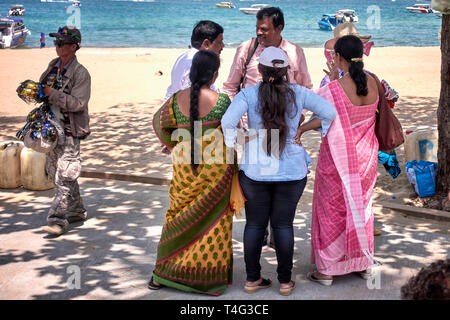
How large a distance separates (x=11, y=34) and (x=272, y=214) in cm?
3558

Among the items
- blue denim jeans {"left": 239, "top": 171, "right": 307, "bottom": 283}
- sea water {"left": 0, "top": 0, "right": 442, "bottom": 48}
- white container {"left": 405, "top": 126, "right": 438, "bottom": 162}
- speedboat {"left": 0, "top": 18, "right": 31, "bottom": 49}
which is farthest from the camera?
sea water {"left": 0, "top": 0, "right": 442, "bottom": 48}

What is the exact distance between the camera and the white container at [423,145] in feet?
25.7

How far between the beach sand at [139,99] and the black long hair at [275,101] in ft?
10.3

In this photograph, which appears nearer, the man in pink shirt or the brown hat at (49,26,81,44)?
the man in pink shirt

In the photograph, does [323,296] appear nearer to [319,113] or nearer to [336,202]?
[336,202]

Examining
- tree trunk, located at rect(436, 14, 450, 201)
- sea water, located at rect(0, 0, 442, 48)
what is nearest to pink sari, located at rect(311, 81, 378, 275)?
tree trunk, located at rect(436, 14, 450, 201)

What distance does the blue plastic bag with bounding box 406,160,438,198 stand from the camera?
7121 mm

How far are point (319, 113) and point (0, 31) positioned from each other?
117 feet

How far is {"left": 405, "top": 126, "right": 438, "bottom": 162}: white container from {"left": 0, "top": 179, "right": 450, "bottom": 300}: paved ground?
55.4 inches

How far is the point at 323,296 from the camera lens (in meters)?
4.64

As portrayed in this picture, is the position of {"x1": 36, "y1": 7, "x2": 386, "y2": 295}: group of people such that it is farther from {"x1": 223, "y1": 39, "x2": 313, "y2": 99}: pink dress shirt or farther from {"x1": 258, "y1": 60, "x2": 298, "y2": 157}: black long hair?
{"x1": 223, "y1": 39, "x2": 313, "y2": 99}: pink dress shirt

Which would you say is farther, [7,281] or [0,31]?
[0,31]

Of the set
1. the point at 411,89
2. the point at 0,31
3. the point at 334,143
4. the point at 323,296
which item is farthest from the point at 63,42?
the point at 0,31

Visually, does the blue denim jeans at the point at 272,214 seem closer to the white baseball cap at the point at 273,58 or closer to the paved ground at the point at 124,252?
the paved ground at the point at 124,252
